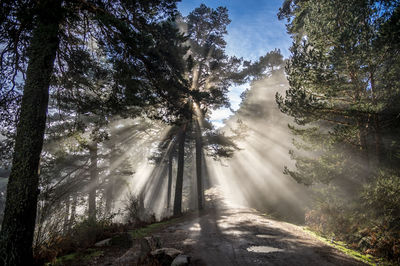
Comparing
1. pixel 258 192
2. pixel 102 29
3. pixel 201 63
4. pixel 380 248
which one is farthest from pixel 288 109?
pixel 258 192

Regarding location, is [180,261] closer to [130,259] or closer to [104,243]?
A: [130,259]

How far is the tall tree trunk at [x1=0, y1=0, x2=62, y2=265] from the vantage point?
13.5ft

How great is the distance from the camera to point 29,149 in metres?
4.54

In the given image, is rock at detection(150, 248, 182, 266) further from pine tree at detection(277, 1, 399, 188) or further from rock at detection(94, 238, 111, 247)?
pine tree at detection(277, 1, 399, 188)

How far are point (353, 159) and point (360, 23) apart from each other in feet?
21.5

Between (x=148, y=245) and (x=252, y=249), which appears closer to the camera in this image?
(x=148, y=245)

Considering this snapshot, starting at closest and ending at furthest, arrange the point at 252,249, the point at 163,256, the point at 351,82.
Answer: the point at 163,256 < the point at 252,249 < the point at 351,82

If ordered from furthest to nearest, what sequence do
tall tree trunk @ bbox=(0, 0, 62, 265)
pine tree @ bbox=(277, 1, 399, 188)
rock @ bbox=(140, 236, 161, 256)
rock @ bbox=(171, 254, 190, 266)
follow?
pine tree @ bbox=(277, 1, 399, 188) < rock @ bbox=(140, 236, 161, 256) < tall tree trunk @ bbox=(0, 0, 62, 265) < rock @ bbox=(171, 254, 190, 266)

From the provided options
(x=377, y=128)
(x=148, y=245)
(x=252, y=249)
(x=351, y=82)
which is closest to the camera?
(x=148, y=245)

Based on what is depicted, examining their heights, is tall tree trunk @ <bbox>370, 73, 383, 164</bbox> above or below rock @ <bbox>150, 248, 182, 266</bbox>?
above

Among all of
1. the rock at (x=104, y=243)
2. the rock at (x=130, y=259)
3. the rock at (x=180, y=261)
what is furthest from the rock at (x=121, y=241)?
the rock at (x=180, y=261)

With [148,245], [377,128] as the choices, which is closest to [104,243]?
[148,245]

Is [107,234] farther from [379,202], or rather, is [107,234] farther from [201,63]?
[201,63]

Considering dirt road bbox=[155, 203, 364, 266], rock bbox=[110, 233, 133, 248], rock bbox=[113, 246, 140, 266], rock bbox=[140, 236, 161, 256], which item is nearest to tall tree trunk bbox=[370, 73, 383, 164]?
dirt road bbox=[155, 203, 364, 266]
